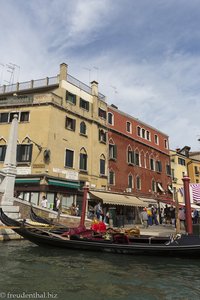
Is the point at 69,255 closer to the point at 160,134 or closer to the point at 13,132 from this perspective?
the point at 13,132

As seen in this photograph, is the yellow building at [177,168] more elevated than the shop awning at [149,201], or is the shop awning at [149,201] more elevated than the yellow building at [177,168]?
the yellow building at [177,168]

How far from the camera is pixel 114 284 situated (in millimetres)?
6430

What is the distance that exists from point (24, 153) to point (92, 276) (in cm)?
1347

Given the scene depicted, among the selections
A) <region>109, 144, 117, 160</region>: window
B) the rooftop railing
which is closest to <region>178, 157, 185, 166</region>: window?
<region>109, 144, 117, 160</region>: window

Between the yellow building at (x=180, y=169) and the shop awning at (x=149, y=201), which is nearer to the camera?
the shop awning at (x=149, y=201)

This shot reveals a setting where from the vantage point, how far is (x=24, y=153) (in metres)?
19.2

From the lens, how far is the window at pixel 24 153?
62.3 feet

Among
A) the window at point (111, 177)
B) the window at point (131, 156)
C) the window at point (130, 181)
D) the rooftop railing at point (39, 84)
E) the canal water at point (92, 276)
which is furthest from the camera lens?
the window at point (131, 156)

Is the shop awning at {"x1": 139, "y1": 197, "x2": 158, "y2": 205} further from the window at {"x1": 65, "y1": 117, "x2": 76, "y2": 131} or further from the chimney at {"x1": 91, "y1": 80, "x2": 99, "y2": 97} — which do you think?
the chimney at {"x1": 91, "y1": 80, "x2": 99, "y2": 97}

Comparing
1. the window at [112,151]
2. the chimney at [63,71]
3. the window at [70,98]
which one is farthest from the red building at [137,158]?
the chimney at [63,71]

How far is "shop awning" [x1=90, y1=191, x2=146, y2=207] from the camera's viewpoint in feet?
66.2

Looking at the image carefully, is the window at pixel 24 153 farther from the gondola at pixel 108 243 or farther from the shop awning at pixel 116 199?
the gondola at pixel 108 243

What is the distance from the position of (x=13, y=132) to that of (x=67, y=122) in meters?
7.01

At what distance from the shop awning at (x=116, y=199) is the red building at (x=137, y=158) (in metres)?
1.17
